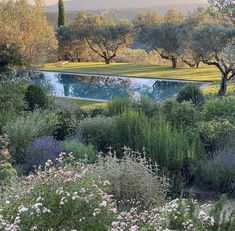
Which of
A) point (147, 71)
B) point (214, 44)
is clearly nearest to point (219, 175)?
point (214, 44)

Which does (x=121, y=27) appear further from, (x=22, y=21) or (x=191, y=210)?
(x=191, y=210)

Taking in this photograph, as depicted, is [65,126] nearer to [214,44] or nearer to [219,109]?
[219,109]

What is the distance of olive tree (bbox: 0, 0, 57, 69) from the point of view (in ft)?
42.6

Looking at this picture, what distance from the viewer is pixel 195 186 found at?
6320 millimetres

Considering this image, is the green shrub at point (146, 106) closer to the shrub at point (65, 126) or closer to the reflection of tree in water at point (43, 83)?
the shrub at point (65, 126)

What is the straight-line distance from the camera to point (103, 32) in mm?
29125

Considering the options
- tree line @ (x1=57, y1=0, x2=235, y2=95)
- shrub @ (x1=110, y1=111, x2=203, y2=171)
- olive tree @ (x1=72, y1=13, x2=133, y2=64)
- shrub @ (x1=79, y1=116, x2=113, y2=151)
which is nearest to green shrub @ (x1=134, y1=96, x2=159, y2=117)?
shrub @ (x1=79, y1=116, x2=113, y2=151)

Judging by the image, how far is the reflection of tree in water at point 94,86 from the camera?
18484 mm

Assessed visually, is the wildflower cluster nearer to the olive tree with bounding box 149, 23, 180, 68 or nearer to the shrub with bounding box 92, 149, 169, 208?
the shrub with bounding box 92, 149, 169, 208

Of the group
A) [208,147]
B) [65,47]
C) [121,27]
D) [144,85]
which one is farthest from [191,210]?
[65,47]

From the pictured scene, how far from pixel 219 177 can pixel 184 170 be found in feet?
2.01

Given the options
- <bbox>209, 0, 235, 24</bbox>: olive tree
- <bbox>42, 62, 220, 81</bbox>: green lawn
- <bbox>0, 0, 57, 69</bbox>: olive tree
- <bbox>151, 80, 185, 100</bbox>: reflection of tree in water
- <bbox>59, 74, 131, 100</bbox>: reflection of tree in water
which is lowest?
<bbox>59, 74, 131, 100</bbox>: reflection of tree in water

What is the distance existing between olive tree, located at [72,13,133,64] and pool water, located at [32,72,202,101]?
20.7ft

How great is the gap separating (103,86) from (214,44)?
6.05m
